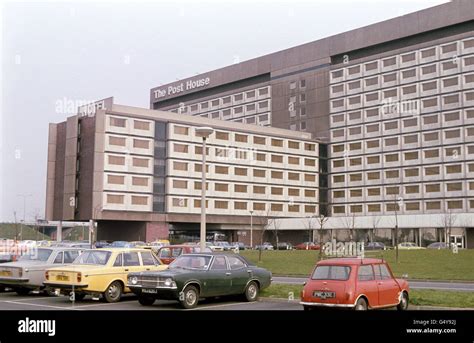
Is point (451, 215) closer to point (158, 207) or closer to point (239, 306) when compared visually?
point (158, 207)

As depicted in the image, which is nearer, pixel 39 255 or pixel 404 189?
pixel 39 255

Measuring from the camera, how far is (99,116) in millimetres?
84188

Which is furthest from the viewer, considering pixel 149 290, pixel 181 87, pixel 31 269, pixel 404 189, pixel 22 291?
pixel 181 87

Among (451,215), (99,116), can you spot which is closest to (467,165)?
(451,215)

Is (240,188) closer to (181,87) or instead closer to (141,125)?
(141,125)

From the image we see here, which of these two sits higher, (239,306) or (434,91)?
(434,91)

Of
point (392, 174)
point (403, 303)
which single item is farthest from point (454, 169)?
point (403, 303)

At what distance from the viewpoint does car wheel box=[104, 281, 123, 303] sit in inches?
710

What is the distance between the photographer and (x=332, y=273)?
48.5ft

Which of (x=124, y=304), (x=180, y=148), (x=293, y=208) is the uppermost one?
(x=180, y=148)

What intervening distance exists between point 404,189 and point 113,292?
3371 inches

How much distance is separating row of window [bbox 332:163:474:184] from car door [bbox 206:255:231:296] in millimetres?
80227

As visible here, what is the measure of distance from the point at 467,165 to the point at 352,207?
21.5 metres
